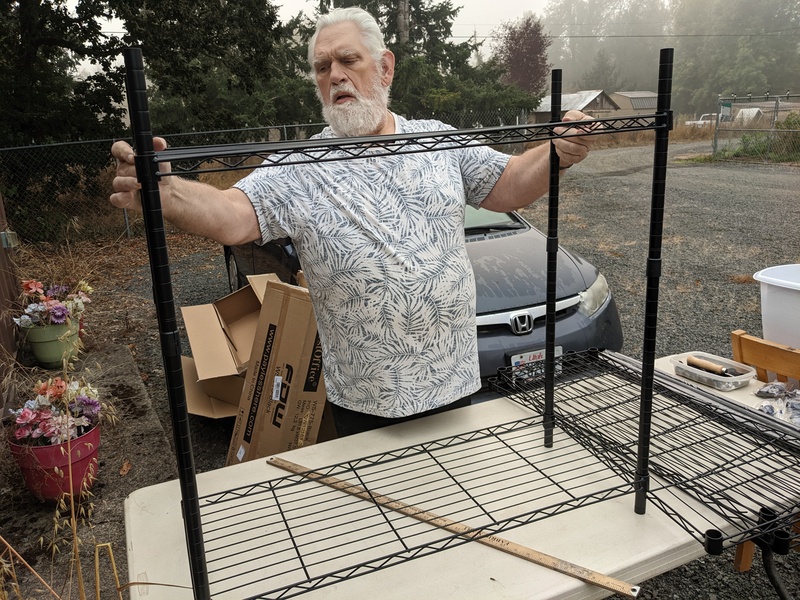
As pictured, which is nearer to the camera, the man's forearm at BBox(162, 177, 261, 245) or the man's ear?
the man's forearm at BBox(162, 177, 261, 245)

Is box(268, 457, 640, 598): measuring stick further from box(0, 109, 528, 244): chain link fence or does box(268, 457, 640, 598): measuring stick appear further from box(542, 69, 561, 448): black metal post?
box(0, 109, 528, 244): chain link fence

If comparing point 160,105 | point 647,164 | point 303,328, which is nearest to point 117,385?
point 303,328

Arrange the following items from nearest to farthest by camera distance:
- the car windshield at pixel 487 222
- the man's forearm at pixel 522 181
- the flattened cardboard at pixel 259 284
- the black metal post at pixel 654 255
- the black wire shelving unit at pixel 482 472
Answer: the black wire shelving unit at pixel 482 472, the black metal post at pixel 654 255, the man's forearm at pixel 522 181, the flattened cardboard at pixel 259 284, the car windshield at pixel 487 222

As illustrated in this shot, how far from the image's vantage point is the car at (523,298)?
3.21m

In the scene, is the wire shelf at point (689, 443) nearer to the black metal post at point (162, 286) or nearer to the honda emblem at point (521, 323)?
the black metal post at point (162, 286)

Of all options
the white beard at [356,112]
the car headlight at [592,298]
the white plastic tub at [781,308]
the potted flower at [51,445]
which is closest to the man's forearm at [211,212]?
the white beard at [356,112]

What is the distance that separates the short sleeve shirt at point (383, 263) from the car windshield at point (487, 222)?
2.42 metres

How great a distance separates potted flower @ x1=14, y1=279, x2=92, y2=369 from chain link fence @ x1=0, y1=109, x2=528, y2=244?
452cm

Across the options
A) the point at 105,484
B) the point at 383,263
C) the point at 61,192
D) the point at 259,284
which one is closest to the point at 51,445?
the point at 105,484

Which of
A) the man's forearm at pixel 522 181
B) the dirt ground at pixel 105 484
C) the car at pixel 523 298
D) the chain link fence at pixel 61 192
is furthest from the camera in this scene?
the chain link fence at pixel 61 192

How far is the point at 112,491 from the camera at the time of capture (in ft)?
9.36

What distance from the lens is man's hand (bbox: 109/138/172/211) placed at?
1032mm

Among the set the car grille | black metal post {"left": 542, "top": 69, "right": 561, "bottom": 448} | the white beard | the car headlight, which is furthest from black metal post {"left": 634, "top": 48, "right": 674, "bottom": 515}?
the car headlight

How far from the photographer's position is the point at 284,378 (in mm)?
2742
